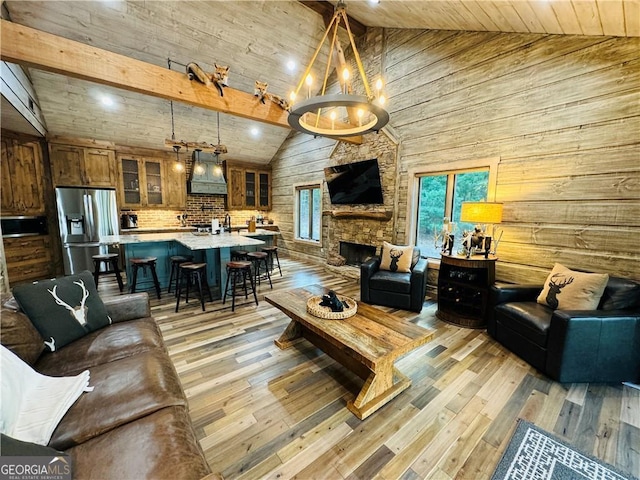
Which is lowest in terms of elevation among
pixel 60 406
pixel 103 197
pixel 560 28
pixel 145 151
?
pixel 60 406

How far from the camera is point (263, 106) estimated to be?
3717 mm

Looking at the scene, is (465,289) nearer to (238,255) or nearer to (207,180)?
(238,255)

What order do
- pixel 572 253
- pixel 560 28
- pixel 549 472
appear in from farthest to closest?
pixel 572 253
pixel 560 28
pixel 549 472

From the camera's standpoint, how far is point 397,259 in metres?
3.86

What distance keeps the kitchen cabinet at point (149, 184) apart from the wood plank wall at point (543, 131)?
227 inches

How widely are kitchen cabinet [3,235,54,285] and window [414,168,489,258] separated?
23.3 ft

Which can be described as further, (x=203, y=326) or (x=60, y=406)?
(x=203, y=326)

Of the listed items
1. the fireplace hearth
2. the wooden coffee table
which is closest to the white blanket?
the wooden coffee table

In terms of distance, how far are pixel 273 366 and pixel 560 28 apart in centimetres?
446

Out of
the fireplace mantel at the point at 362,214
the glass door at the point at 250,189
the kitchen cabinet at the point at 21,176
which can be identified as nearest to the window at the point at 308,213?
the fireplace mantel at the point at 362,214

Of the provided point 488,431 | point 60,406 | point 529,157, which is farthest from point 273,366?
point 529,157

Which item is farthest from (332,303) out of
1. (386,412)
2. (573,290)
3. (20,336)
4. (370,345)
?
(573,290)

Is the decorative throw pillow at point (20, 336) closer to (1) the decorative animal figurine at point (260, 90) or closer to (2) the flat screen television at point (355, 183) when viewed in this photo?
(1) the decorative animal figurine at point (260, 90)

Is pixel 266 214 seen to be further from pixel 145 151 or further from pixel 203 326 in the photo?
pixel 203 326
